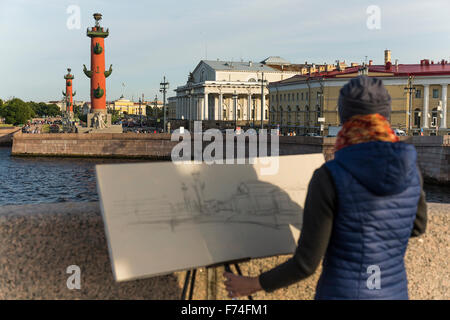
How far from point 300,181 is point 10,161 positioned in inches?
1428

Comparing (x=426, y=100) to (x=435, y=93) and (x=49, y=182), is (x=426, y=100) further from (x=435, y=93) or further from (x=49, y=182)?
(x=49, y=182)

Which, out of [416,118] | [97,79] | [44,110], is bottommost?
[416,118]

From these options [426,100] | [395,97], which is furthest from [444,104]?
[395,97]

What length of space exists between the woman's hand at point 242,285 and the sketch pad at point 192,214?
169 mm

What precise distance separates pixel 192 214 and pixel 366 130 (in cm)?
83

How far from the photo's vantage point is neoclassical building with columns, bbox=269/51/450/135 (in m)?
39.3

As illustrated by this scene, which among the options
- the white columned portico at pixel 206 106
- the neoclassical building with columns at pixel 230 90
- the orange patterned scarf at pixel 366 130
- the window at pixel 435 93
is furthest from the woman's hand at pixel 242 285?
the white columned portico at pixel 206 106

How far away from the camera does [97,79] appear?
40.5 metres

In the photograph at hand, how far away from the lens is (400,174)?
65.9 inches

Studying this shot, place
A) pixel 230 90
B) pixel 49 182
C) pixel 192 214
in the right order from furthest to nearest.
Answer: pixel 230 90 < pixel 49 182 < pixel 192 214

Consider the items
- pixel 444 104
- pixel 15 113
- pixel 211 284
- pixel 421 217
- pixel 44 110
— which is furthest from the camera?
pixel 44 110

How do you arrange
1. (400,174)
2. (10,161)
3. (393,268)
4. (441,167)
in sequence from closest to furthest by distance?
(400,174) → (393,268) → (441,167) → (10,161)
